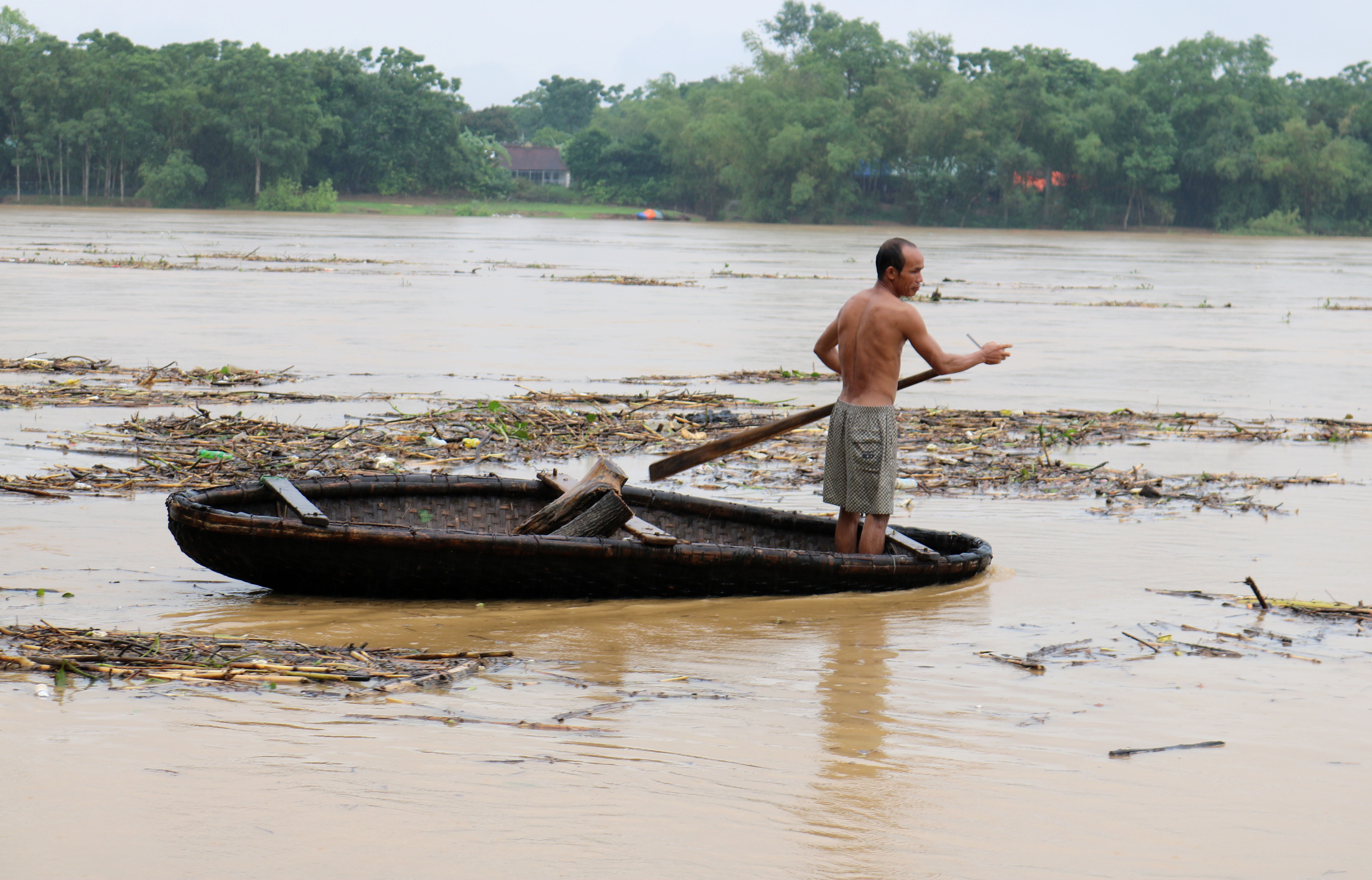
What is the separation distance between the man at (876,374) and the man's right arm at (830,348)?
0.01 metres

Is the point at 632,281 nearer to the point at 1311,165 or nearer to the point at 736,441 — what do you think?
the point at 736,441

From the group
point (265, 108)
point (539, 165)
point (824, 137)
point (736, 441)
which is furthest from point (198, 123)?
point (736, 441)

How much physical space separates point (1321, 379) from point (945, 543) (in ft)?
31.2

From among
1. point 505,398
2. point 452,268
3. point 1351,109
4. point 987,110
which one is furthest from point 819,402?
point 1351,109

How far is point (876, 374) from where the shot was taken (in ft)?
18.2

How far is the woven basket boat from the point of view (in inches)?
191

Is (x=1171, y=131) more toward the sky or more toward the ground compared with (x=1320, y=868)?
more toward the sky

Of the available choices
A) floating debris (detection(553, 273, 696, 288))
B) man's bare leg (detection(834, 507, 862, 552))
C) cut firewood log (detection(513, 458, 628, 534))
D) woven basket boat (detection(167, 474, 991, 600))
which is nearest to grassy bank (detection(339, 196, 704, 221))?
floating debris (detection(553, 273, 696, 288))

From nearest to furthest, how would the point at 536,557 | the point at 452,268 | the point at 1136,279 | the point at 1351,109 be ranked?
the point at 536,557 → the point at 452,268 → the point at 1136,279 → the point at 1351,109

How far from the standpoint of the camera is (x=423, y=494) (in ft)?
19.3

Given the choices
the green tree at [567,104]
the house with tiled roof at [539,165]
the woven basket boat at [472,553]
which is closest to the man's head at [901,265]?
the woven basket boat at [472,553]

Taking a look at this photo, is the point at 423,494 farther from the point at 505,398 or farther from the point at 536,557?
the point at 505,398

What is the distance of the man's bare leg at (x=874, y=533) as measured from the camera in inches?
222

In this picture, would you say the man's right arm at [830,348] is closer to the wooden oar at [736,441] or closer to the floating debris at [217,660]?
the wooden oar at [736,441]
